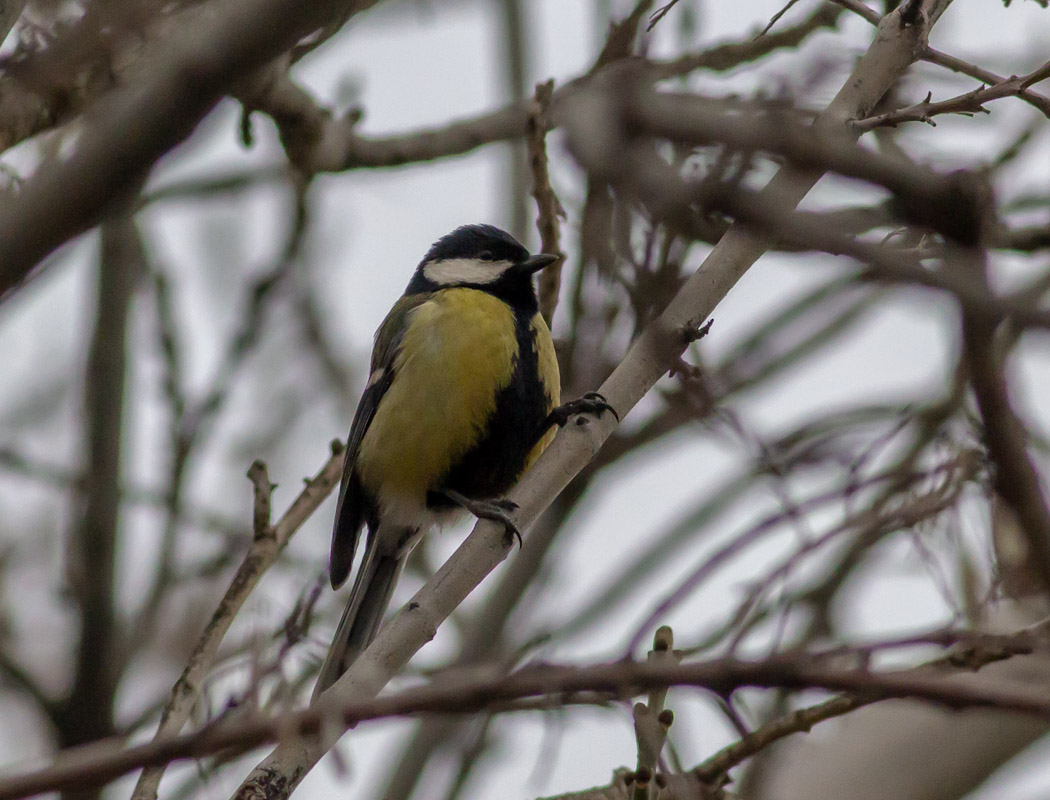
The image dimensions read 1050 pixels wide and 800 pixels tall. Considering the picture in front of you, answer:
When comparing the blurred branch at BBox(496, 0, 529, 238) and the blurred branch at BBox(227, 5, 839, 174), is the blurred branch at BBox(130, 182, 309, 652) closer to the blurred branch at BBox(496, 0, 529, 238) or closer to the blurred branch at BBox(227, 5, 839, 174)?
the blurred branch at BBox(227, 5, 839, 174)

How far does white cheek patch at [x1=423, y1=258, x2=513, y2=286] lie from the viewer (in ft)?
16.4

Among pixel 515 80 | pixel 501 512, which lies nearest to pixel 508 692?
pixel 501 512

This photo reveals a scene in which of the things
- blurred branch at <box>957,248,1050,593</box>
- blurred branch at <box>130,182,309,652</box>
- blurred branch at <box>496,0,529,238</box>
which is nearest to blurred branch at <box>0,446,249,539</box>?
blurred branch at <box>130,182,309,652</box>

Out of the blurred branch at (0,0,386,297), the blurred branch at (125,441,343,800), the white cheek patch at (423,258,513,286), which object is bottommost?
the blurred branch at (0,0,386,297)

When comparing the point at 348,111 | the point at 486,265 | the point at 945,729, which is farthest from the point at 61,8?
the point at 945,729

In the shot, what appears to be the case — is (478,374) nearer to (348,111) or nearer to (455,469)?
(455,469)

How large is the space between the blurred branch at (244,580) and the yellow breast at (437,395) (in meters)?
0.94

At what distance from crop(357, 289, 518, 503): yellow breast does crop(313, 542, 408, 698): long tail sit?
0.28 m

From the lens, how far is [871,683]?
1188 millimetres

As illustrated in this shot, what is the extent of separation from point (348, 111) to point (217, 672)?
2.09 meters

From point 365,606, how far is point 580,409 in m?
1.45

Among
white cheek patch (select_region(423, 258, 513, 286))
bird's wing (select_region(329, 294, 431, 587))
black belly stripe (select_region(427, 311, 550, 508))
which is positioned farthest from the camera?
white cheek patch (select_region(423, 258, 513, 286))

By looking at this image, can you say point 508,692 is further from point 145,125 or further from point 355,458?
point 355,458

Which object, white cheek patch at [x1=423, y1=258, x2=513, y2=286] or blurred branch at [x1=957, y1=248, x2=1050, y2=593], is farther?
white cheek patch at [x1=423, y1=258, x2=513, y2=286]
